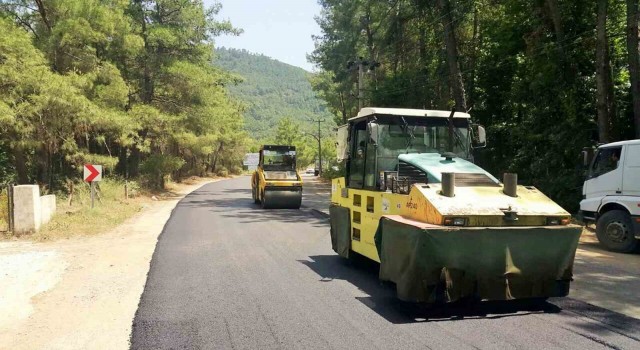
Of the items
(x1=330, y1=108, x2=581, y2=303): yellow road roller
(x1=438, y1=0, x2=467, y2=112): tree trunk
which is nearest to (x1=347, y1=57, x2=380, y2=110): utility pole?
(x1=438, y1=0, x2=467, y2=112): tree trunk

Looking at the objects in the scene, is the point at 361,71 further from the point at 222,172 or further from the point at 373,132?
the point at 222,172

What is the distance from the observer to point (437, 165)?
707 centimetres

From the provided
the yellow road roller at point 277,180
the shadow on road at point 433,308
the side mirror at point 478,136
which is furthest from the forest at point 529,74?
the shadow on road at point 433,308

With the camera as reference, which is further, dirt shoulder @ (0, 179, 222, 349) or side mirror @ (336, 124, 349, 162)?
side mirror @ (336, 124, 349, 162)

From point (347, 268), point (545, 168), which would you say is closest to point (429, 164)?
point (347, 268)

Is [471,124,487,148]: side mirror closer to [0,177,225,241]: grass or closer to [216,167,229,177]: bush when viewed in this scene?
[0,177,225,241]: grass

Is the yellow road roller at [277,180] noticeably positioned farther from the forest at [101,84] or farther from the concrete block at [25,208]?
the concrete block at [25,208]

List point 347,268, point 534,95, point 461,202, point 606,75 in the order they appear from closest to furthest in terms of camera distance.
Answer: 1. point 461,202
2. point 347,268
3. point 606,75
4. point 534,95

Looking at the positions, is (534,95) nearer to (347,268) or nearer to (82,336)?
(347,268)

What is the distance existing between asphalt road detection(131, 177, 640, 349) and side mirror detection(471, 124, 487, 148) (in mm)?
2711

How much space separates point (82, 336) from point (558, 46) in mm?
17132

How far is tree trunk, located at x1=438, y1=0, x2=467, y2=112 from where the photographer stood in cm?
2020

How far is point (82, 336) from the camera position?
5332 millimetres

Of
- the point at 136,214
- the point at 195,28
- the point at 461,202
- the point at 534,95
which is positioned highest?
the point at 195,28
